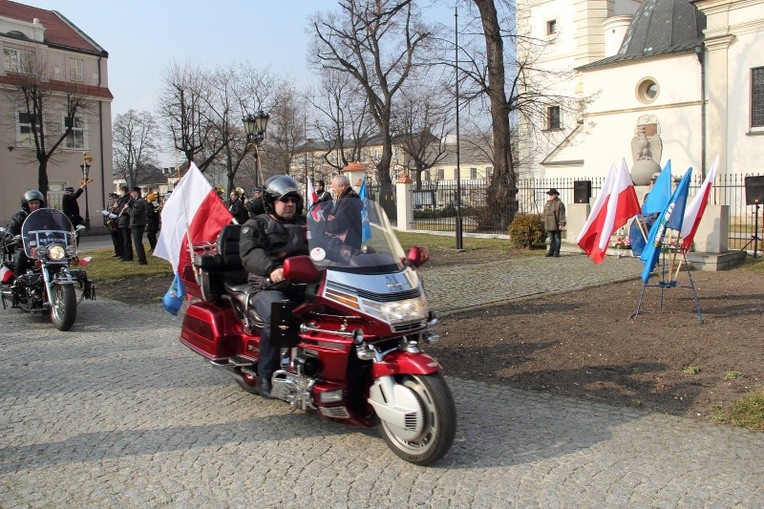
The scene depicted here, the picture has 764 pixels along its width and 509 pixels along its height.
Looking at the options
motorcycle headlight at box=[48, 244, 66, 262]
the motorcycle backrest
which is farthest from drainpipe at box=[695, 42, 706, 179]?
the motorcycle backrest

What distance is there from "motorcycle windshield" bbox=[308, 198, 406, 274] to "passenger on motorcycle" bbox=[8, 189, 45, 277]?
688cm

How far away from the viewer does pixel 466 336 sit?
7996 millimetres

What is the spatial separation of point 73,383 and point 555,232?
42.0 feet

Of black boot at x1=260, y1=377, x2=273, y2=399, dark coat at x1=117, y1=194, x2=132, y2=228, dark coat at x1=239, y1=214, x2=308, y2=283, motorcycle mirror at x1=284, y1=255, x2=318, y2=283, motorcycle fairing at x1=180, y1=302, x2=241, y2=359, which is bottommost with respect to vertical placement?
black boot at x1=260, y1=377, x2=273, y2=399

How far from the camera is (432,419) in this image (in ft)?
13.7

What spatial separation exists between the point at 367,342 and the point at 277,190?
1.56m

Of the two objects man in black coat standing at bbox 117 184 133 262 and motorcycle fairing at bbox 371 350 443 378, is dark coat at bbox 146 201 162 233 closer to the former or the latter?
man in black coat standing at bbox 117 184 133 262

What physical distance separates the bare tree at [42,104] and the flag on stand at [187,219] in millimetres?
31921

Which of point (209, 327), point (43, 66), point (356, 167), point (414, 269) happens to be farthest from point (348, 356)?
point (43, 66)

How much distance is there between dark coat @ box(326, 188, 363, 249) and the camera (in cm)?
468

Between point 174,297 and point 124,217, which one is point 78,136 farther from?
point 174,297

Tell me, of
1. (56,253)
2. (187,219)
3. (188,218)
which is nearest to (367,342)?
(187,219)

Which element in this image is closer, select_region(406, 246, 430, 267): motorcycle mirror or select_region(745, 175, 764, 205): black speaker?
select_region(406, 246, 430, 267): motorcycle mirror

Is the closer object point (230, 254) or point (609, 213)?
point (230, 254)
